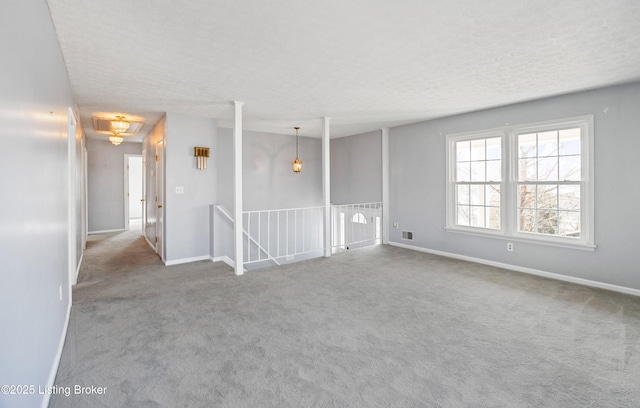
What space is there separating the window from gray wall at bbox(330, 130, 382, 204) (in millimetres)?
1750

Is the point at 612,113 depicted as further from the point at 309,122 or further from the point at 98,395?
the point at 98,395

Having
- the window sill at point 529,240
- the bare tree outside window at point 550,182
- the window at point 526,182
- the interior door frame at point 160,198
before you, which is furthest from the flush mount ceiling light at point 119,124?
the bare tree outside window at point 550,182

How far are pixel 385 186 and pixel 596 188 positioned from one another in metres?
3.30

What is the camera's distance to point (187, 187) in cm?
495

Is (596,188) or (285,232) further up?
(596,188)

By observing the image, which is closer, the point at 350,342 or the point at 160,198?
the point at 350,342

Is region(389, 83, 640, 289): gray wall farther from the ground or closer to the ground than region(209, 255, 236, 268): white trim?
farther from the ground

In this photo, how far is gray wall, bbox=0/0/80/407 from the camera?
1.17 metres

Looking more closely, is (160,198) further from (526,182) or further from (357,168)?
(526,182)

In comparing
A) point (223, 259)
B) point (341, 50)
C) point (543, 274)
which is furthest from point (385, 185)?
point (341, 50)

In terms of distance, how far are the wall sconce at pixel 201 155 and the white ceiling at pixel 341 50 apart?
794 mm

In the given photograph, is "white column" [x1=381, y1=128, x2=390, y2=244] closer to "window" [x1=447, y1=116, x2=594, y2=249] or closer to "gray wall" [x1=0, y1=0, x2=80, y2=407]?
"window" [x1=447, y1=116, x2=594, y2=249]

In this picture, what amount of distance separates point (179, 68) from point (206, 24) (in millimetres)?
989

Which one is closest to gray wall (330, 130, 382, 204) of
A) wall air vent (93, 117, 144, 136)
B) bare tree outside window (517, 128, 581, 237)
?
bare tree outside window (517, 128, 581, 237)
